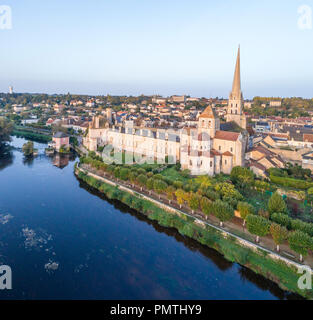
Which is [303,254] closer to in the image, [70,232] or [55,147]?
[70,232]

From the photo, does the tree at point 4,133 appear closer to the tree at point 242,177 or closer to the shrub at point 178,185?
the shrub at point 178,185

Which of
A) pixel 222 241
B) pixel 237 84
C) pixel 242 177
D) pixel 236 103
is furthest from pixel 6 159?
pixel 222 241

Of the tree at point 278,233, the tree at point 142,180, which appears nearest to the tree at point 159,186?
the tree at point 142,180

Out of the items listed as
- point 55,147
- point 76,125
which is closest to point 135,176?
point 55,147

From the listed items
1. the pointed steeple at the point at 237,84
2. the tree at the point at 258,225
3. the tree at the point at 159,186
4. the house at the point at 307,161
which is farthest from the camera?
the pointed steeple at the point at 237,84

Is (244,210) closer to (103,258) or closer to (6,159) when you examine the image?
(103,258)

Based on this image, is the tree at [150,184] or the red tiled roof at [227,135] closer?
the tree at [150,184]
